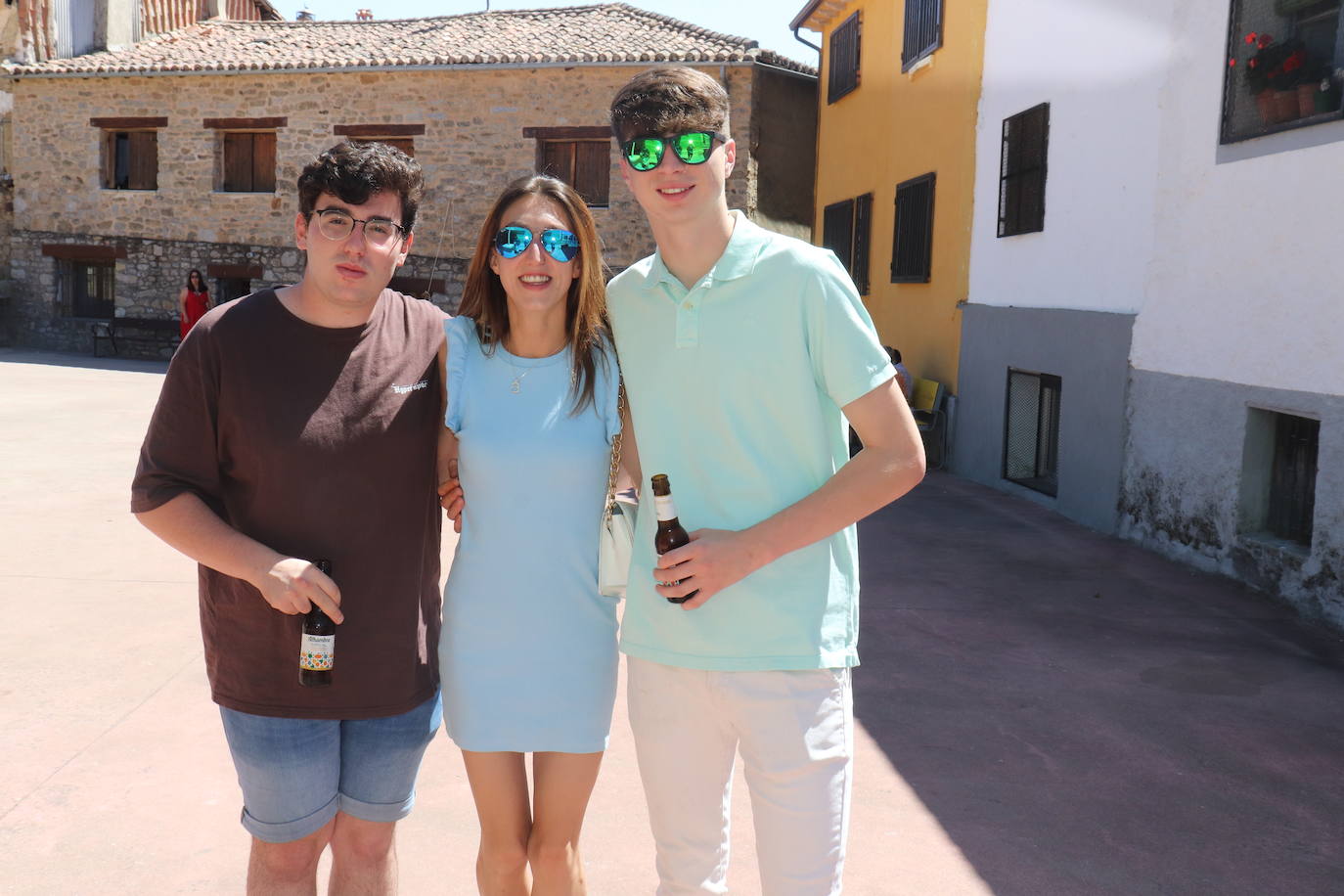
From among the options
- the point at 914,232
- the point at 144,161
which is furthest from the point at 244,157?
the point at 914,232

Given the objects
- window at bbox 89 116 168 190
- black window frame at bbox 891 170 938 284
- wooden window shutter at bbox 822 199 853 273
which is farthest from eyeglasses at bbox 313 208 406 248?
window at bbox 89 116 168 190

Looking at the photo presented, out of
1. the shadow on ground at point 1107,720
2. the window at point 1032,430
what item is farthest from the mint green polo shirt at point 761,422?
the window at point 1032,430

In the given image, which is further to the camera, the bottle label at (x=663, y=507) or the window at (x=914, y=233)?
the window at (x=914, y=233)

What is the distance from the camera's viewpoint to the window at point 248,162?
20.8 meters

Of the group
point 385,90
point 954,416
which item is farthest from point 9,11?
point 954,416

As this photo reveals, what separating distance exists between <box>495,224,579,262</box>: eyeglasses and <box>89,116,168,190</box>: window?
852 inches

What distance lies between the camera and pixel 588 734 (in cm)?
233

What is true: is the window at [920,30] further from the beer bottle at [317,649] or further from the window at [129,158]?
the window at [129,158]

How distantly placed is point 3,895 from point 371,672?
143 centimetres

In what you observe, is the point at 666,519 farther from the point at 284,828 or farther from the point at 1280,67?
the point at 1280,67

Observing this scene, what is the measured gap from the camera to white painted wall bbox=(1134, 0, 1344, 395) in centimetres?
600

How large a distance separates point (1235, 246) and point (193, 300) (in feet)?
56.3

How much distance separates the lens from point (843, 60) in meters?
16.7

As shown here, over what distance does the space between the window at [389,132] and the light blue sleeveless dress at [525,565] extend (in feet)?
60.0
